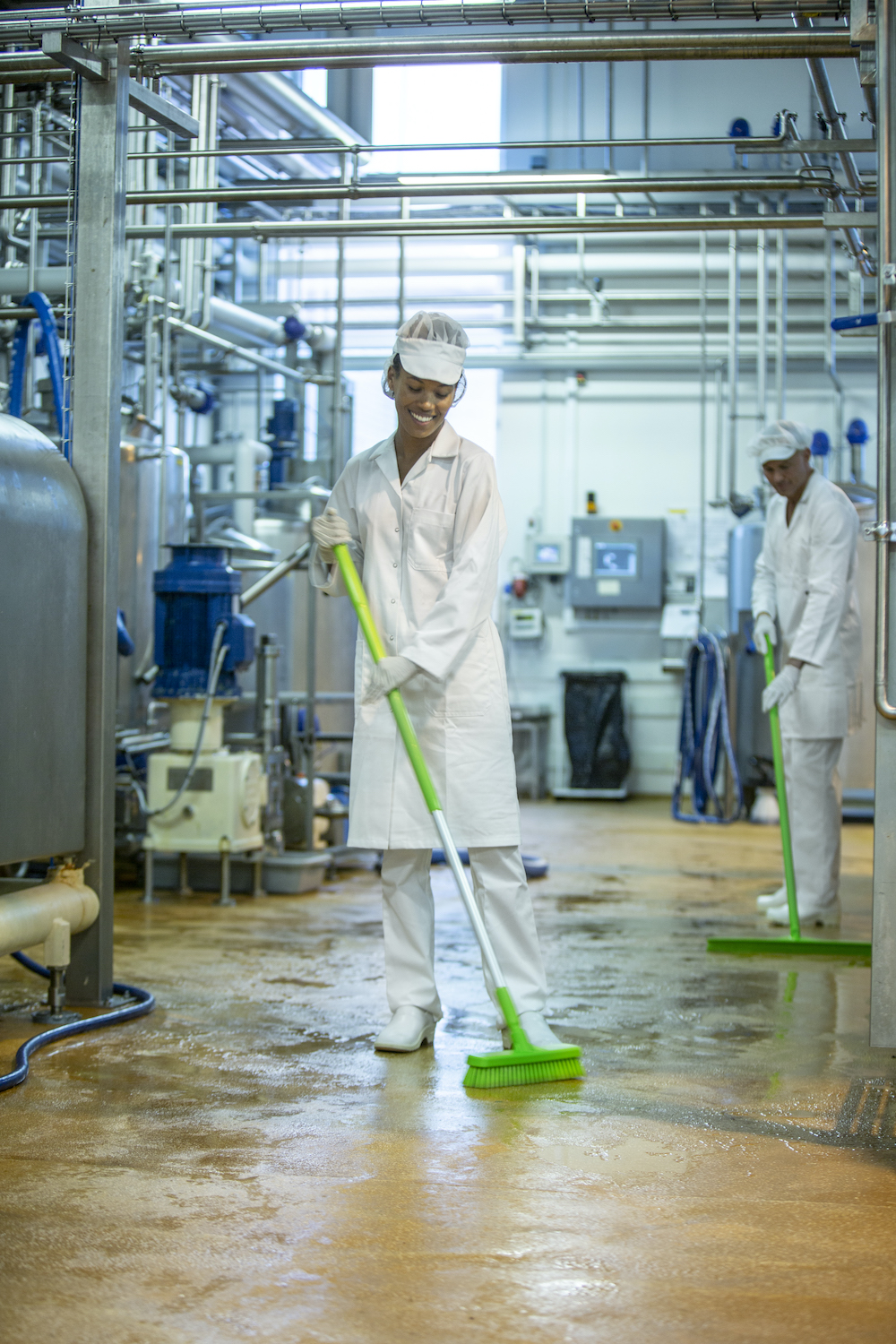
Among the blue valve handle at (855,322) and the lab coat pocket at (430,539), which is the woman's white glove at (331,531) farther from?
the blue valve handle at (855,322)

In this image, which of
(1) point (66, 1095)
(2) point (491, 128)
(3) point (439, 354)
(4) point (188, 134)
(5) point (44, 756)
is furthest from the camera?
(2) point (491, 128)

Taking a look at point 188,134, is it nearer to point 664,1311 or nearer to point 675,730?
point 664,1311

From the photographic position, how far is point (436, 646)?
2582mm

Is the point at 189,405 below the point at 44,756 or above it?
above

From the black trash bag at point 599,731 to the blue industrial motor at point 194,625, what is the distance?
426 centimetres

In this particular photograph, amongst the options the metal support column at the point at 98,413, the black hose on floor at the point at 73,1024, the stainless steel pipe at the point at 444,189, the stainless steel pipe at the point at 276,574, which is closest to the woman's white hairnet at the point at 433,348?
the metal support column at the point at 98,413

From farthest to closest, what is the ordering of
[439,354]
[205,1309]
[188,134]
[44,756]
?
1. [188,134]
2. [44,756]
3. [439,354]
4. [205,1309]

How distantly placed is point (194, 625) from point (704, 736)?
4007 mm

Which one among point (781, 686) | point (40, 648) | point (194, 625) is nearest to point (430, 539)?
point (40, 648)

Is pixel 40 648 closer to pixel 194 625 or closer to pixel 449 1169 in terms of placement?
pixel 449 1169

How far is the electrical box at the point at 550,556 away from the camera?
895cm

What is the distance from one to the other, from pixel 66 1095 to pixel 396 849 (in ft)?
2.59

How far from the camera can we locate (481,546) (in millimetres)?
2672

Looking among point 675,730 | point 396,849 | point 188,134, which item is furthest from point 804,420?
point 396,849
